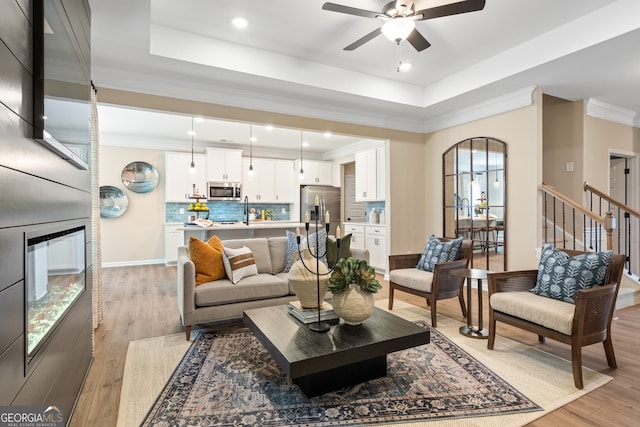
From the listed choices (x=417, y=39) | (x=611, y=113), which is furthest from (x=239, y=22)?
(x=611, y=113)

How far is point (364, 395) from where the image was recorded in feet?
6.87

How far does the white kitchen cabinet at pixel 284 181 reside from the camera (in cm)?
801

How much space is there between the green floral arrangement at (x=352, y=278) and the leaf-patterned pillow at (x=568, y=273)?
147cm

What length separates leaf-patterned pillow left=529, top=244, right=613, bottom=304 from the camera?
242 centimetres

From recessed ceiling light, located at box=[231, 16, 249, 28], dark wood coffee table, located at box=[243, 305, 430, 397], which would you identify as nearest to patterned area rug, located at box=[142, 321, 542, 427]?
dark wood coffee table, located at box=[243, 305, 430, 397]

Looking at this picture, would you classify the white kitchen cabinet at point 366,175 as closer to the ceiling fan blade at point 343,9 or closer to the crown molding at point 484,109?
the crown molding at point 484,109

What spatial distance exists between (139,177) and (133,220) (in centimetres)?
89

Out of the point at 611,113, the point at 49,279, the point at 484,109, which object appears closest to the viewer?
the point at 49,279

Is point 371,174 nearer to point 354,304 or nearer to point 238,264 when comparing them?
point 238,264

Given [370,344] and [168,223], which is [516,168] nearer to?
[370,344]

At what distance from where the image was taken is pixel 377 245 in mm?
6047

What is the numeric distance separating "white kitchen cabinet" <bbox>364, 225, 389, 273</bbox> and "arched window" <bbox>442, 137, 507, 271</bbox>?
1.03m

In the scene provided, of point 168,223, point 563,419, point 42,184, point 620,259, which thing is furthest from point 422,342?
point 168,223

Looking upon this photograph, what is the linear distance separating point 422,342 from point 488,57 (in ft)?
11.3
